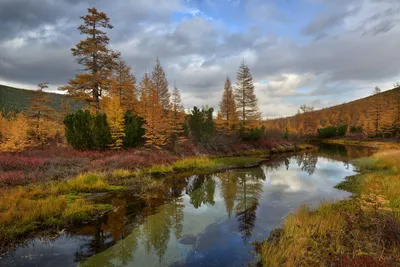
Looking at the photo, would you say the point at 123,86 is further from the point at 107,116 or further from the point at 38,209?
the point at 38,209

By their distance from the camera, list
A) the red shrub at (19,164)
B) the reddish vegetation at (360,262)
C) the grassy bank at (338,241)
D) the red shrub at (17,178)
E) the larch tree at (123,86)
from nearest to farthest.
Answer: the reddish vegetation at (360,262) → the grassy bank at (338,241) → the red shrub at (17,178) → the red shrub at (19,164) → the larch tree at (123,86)

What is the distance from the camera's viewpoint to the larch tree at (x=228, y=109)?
43594 mm

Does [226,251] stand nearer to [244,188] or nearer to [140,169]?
[244,188]

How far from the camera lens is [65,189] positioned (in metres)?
12.8

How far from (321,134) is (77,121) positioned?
73.4 metres

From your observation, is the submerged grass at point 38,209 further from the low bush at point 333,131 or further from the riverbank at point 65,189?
the low bush at point 333,131

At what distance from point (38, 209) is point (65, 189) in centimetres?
372

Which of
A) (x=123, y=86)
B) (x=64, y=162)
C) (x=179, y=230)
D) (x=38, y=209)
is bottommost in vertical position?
(x=179, y=230)

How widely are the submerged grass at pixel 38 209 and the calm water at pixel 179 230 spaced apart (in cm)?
72

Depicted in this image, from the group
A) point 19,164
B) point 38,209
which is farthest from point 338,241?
point 19,164

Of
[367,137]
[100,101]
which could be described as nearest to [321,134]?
[367,137]

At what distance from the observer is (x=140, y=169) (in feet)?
63.9

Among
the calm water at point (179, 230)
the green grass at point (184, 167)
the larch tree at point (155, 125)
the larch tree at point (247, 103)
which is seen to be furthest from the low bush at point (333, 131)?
the calm water at point (179, 230)

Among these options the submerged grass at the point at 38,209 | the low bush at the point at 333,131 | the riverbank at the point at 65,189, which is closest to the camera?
the submerged grass at the point at 38,209
